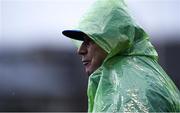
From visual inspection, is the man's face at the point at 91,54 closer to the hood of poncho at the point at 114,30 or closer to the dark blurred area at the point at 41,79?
the hood of poncho at the point at 114,30

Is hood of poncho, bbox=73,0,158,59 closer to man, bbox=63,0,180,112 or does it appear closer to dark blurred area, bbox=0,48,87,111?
man, bbox=63,0,180,112

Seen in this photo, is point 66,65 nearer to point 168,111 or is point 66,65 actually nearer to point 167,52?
point 167,52

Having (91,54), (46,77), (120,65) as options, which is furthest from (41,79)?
(120,65)

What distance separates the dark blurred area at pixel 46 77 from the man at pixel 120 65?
7297mm

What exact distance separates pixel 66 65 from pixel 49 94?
0.82 metres

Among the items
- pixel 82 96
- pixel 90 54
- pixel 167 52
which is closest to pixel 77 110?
pixel 82 96

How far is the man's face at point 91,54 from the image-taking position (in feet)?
9.10

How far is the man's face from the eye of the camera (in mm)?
2773

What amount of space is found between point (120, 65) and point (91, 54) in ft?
0.55

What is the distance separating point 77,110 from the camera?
10.1m

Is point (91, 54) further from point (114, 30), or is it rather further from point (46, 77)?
point (46, 77)

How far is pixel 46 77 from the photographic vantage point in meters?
11.6

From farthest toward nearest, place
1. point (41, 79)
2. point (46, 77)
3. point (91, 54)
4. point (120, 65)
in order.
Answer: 1. point (41, 79)
2. point (46, 77)
3. point (91, 54)
4. point (120, 65)

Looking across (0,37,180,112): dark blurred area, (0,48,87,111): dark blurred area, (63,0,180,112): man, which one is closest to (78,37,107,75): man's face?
(63,0,180,112): man
